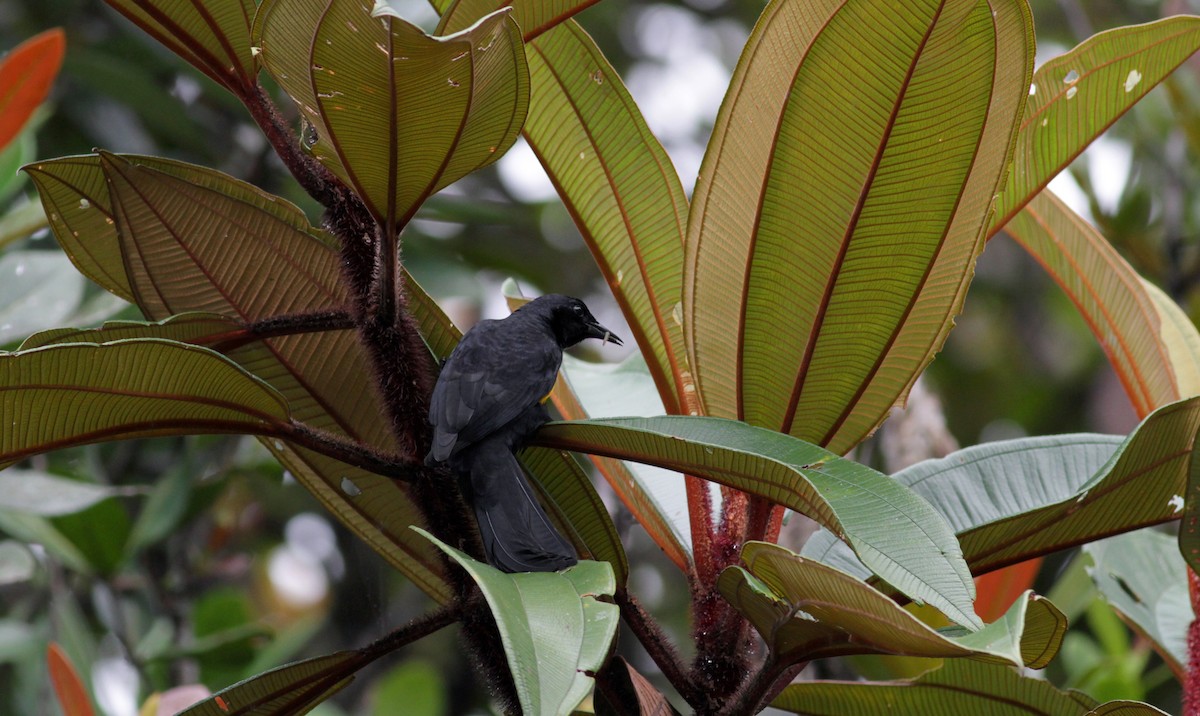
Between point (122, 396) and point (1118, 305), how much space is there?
122 cm

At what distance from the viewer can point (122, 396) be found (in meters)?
1.06

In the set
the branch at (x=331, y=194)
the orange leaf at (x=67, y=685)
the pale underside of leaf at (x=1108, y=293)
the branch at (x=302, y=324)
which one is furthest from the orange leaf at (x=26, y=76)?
the pale underside of leaf at (x=1108, y=293)

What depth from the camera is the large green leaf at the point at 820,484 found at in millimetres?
901

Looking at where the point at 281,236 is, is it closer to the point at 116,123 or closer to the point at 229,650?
the point at 229,650

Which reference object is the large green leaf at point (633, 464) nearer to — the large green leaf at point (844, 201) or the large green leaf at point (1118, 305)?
the large green leaf at point (844, 201)

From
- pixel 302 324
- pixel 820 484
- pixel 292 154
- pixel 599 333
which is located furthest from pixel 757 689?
pixel 599 333

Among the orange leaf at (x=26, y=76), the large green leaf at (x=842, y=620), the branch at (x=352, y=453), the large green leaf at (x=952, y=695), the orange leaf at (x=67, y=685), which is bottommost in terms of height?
the orange leaf at (x=67, y=685)

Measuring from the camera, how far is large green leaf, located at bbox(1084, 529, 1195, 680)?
5.30 feet

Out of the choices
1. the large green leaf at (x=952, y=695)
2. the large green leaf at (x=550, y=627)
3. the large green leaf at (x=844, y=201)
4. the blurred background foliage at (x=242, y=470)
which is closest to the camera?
the large green leaf at (x=550, y=627)

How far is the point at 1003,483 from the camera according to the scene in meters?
1.31

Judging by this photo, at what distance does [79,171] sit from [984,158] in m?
0.92

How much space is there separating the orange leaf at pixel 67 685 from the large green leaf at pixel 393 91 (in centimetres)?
87

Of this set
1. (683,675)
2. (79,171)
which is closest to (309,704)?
(683,675)

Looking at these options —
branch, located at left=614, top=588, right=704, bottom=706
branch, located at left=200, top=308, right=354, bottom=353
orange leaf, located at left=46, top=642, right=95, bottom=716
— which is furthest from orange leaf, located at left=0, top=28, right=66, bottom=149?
branch, located at left=614, top=588, right=704, bottom=706
